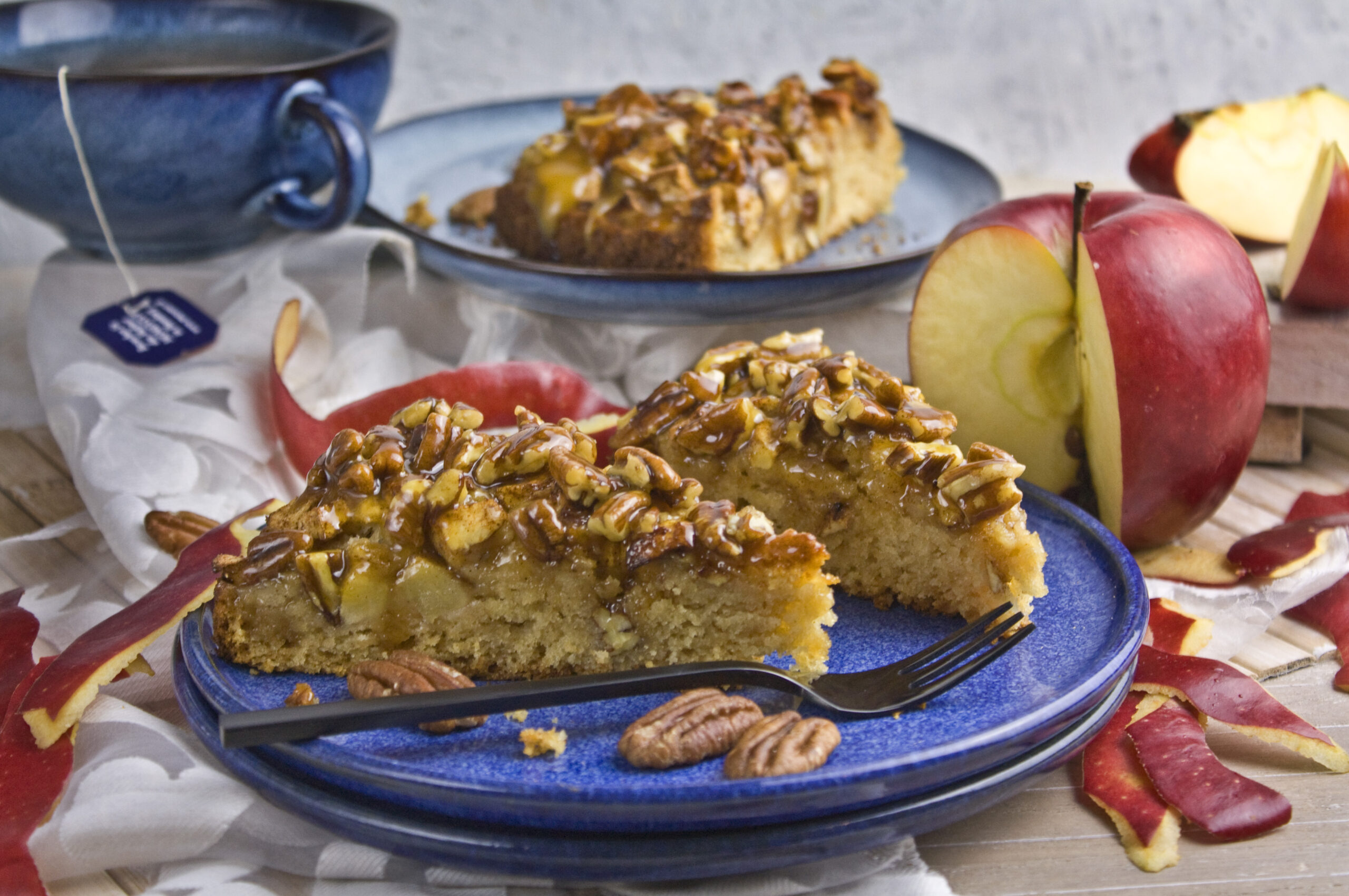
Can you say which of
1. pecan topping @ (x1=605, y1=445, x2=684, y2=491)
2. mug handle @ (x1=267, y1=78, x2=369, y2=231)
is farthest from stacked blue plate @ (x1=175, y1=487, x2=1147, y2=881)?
mug handle @ (x1=267, y1=78, x2=369, y2=231)

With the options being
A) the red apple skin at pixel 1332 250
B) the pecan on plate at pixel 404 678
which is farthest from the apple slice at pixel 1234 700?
the red apple skin at pixel 1332 250

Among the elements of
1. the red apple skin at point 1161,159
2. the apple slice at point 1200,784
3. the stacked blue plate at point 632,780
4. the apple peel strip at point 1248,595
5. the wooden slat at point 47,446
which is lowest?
the apple peel strip at point 1248,595

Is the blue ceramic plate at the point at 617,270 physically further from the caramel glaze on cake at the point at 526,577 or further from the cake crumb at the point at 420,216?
the caramel glaze on cake at the point at 526,577

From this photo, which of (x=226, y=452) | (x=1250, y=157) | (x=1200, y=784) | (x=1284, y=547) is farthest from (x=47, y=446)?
(x=1250, y=157)

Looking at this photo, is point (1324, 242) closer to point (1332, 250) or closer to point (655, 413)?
point (1332, 250)

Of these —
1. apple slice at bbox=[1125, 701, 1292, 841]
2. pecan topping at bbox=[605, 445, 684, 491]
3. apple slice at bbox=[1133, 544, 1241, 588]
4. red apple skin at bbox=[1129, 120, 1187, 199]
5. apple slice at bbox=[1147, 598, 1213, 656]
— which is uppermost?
red apple skin at bbox=[1129, 120, 1187, 199]

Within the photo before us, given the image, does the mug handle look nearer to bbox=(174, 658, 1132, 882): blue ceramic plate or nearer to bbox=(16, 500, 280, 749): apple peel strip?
bbox=(16, 500, 280, 749): apple peel strip
